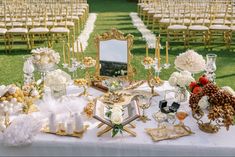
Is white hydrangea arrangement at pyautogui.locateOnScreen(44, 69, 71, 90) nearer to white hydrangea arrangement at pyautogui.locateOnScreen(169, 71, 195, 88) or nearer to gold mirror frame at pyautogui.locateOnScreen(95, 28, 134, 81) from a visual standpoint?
gold mirror frame at pyautogui.locateOnScreen(95, 28, 134, 81)

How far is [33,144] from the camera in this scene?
3.50 m

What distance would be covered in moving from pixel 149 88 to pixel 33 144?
5.76ft

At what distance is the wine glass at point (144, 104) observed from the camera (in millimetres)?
3879

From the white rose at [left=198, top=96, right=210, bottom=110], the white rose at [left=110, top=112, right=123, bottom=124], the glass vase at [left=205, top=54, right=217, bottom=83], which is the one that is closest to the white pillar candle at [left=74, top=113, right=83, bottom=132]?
the white rose at [left=110, top=112, right=123, bottom=124]

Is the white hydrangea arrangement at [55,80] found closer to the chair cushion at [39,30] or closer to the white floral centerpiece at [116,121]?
the white floral centerpiece at [116,121]

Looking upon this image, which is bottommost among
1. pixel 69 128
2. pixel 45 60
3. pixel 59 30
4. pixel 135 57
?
pixel 135 57

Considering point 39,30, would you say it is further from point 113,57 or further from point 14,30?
point 113,57

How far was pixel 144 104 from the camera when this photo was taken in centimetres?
400

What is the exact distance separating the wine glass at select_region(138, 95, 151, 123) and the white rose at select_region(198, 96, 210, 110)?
580mm

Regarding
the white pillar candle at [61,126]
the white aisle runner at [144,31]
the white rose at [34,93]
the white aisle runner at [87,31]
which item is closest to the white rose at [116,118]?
the white pillar candle at [61,126]

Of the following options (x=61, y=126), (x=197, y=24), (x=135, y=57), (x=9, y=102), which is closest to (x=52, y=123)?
(x=61, y=126)

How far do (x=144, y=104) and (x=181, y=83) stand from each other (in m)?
0.51

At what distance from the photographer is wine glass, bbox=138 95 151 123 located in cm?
388

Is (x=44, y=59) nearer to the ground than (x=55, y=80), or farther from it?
farther from it
